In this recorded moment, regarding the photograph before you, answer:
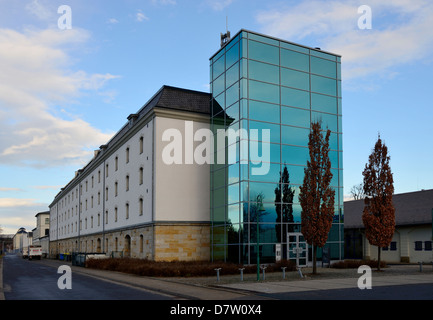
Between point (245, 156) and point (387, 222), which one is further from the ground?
point (245, 156)

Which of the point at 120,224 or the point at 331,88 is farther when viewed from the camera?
the point at 120,224

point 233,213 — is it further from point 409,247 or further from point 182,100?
point 409,247

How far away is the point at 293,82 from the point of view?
3400 cm

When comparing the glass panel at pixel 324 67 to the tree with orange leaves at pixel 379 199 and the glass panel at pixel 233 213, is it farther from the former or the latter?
the glass panel at pixel 233 213

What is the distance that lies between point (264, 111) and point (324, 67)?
7.25 m

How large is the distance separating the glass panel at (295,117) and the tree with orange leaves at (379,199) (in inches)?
230

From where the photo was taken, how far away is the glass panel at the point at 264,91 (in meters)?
32.1

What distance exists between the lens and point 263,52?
32.9 meters

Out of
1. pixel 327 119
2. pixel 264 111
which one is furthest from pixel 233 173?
pixel 327 119

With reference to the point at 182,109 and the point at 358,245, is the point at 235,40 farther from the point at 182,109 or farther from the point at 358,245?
the point at 358,245

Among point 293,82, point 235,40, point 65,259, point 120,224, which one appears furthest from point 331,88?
point 65,259
